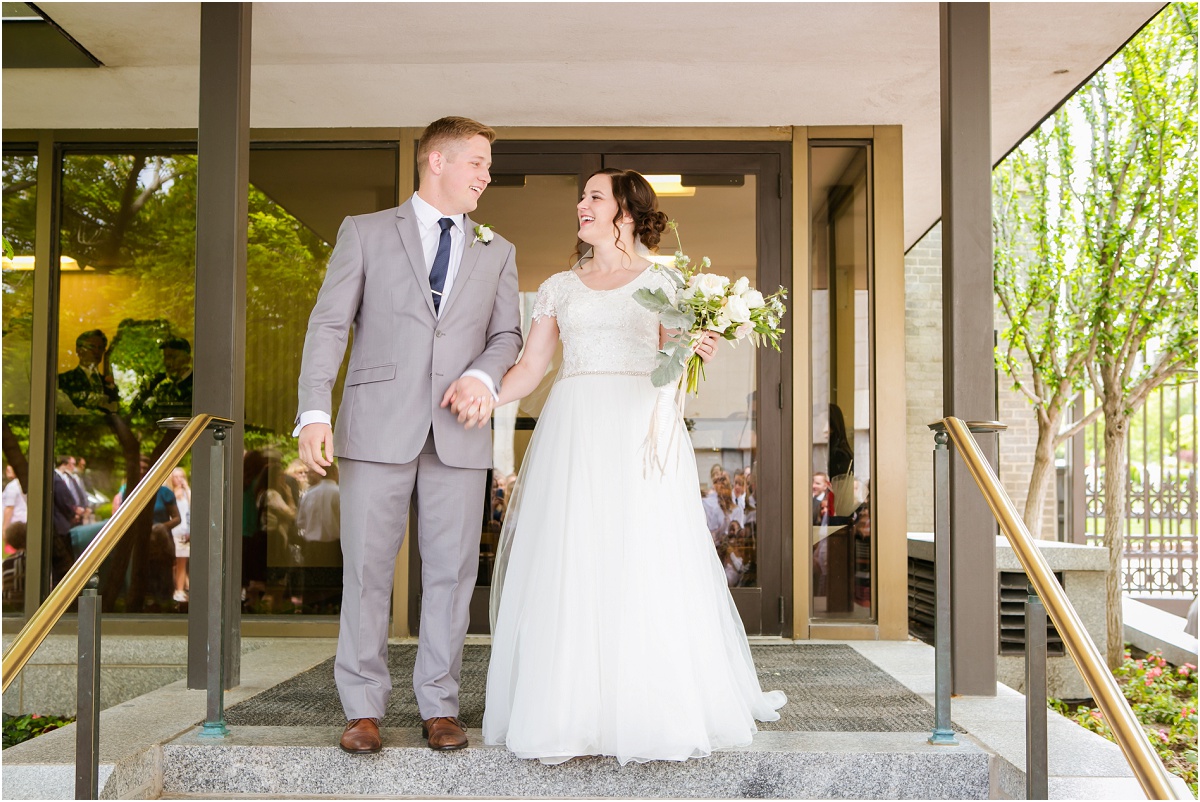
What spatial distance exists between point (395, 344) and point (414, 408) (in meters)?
0.21

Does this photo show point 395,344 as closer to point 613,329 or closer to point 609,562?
point 613,329

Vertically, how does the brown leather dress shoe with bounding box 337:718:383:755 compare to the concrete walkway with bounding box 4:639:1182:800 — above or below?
above

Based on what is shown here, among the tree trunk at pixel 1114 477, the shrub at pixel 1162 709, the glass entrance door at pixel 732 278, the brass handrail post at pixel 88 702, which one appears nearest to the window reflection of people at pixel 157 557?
the glass entrance door at pixel 732 278

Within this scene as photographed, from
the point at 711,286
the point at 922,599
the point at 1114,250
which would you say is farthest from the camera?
the point at 1114,250

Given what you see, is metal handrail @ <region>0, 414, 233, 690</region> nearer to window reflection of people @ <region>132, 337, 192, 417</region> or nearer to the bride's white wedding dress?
the bride's white wedding dress

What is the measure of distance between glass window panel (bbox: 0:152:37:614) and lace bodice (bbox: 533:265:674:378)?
13.2ft

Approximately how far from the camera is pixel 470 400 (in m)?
3.08

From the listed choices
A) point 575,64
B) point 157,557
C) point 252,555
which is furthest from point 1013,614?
point 157,557

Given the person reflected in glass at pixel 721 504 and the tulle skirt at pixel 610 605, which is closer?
the tulle skirt at pixel 610 605

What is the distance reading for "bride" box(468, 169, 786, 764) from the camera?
9.78 ft

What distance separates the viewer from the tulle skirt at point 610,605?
9.76 ft

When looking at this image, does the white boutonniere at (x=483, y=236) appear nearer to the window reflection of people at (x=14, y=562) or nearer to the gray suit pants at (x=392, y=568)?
the gray suit pants at (x=392, y=568)

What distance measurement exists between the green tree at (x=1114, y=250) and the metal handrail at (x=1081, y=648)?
6868 mm

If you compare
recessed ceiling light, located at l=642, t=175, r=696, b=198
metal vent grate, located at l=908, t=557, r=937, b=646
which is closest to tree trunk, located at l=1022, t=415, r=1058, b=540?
metal vent grate, located at l=908, t=557, r=937, b=646
